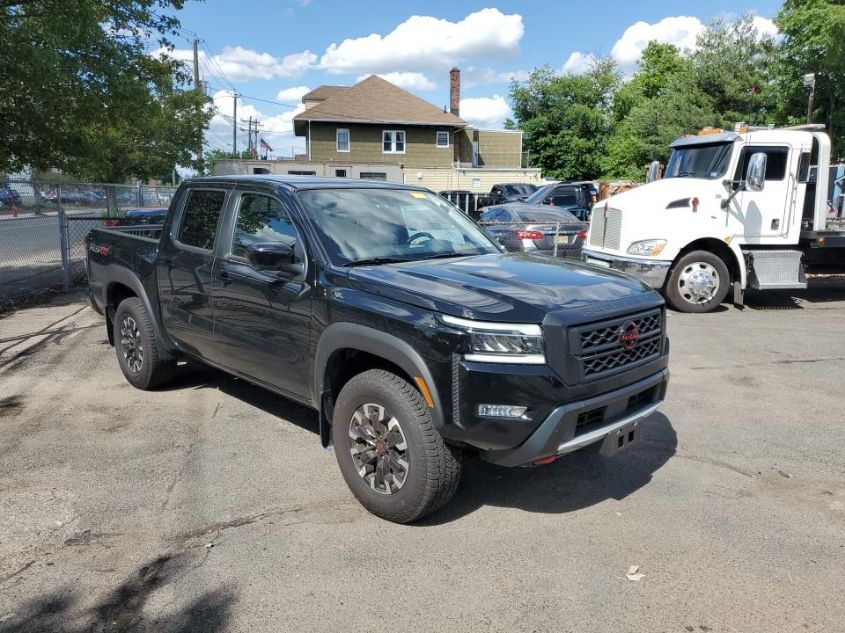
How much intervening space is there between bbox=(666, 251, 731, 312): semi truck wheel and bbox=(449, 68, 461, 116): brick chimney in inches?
1770

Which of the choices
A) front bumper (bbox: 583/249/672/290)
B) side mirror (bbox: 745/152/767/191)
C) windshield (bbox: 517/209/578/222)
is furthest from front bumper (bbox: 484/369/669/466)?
windshield (bbox: 517/209/578/222)

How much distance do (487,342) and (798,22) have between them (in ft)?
107

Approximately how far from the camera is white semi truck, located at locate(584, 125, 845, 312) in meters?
9.95

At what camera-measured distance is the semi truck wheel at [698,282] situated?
10047 mm

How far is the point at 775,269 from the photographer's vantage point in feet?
33.1

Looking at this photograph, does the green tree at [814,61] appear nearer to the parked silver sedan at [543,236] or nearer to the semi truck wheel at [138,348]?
the parked silver sedan at [543,236]

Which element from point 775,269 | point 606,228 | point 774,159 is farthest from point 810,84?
point 606,228

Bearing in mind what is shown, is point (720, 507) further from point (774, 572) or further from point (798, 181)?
point (798, 181)

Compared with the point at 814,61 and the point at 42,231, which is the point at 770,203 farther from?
the point at 814,61

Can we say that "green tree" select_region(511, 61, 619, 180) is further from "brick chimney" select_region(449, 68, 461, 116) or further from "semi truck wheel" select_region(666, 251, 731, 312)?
"semi truck wheel" select_region(666, 251, 731, 312)

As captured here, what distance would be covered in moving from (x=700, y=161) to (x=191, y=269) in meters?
8.37

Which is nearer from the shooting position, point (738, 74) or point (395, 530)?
point (395, 530)

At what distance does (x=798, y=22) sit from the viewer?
28.7m

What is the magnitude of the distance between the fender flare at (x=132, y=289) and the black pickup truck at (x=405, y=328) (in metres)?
0.34
